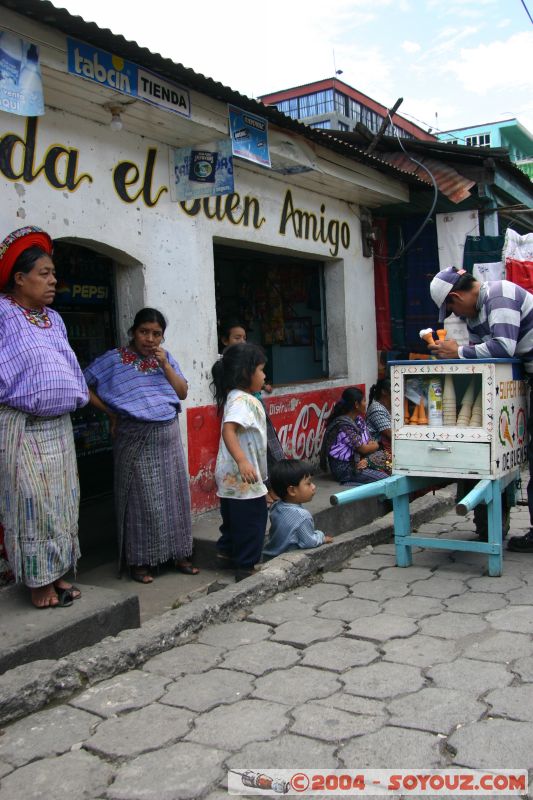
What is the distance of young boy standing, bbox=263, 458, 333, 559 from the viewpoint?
4.52 metres

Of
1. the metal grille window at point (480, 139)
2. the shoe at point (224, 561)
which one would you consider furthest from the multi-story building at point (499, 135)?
the shoe at point (224, 561)

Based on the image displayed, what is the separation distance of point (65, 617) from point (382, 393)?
4800mm

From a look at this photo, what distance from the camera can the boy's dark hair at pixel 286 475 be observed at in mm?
4516

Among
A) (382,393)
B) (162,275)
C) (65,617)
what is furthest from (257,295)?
(65,617)

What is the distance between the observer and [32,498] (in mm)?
3361

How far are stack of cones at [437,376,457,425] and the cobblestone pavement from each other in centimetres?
99

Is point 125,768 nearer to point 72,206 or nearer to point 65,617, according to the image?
point 65,617

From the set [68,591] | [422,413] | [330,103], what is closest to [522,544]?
[422,413]

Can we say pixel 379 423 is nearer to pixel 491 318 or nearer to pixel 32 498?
pixel 491 318

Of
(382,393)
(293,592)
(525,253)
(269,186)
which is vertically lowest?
(293,592)

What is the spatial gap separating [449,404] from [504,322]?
59cm

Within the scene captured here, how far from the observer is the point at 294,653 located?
320cm

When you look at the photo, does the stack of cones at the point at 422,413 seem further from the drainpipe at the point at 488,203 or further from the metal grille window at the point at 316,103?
the metal grille window at the point at 316,103

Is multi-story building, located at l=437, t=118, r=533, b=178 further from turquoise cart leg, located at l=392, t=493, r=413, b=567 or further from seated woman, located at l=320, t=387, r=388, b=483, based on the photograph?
turquoise cart leg, located at l=392, t=493, r=413, b=567
